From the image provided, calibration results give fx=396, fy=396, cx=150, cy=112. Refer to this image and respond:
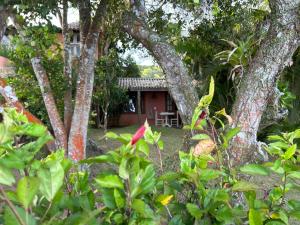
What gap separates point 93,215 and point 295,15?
338cm

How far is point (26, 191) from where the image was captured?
0.87 m

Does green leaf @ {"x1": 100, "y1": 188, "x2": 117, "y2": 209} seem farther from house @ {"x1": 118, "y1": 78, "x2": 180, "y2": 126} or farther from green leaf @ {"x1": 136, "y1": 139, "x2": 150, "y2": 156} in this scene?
house @ {"x1": 118, "y1": 78, "x2": 180, "y2": 126}

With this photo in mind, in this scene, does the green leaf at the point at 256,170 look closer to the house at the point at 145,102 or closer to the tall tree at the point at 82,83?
the tall tree at the point at 82,83

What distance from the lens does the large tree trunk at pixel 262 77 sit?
11.9 feet

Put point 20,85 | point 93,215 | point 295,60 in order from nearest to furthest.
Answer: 1. point 93,215
2. point 20,85
3. point 295,60

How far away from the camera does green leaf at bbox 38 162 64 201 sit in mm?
939

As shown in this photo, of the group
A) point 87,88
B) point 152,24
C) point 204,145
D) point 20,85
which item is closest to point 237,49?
point 152,24

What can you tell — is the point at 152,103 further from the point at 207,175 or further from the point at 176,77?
the point at 207,175

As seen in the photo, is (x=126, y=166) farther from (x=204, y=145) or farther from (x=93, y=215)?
(x=204, y=145)

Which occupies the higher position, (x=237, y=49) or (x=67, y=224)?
(x=237, y=49)

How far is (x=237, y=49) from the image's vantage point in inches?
211

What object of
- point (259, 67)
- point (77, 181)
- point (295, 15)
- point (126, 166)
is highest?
point (295, 15)

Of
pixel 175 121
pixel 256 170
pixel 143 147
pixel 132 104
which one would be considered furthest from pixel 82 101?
pixel 132 104

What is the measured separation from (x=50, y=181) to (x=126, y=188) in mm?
203
